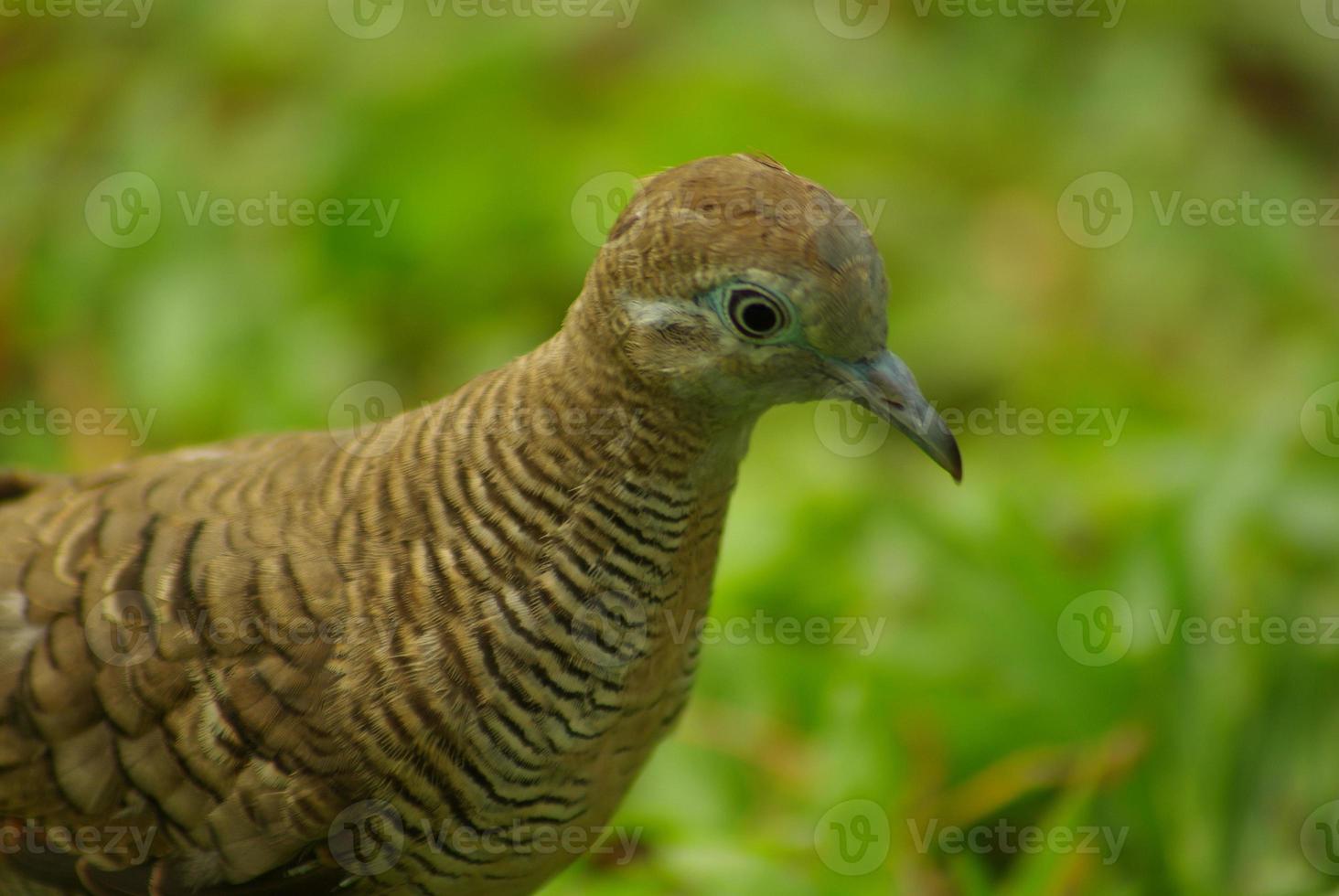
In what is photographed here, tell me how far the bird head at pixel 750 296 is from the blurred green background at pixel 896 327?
136cm

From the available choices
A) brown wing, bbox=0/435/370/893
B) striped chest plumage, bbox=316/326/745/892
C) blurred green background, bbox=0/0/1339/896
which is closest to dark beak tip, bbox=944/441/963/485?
striped chest plumage, bbox=316/326/745/892

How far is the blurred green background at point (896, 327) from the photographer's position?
333cm

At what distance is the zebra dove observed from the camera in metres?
2.14

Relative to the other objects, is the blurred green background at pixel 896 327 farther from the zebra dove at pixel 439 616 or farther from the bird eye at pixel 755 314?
the bird eye at pixel 755 314

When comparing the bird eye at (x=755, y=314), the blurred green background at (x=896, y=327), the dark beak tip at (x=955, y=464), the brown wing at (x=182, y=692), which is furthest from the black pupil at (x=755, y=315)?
the blurred green background at (x=896, y=327)

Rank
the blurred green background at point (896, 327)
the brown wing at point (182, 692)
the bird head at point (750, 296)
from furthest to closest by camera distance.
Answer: the blurred green background at point (896, 327) → the brown wing at point (182, 692) → the bird head at point (750, 296)

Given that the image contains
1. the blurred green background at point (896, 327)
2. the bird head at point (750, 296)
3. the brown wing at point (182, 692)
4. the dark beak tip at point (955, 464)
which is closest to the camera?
the bird head at point (750, 296)

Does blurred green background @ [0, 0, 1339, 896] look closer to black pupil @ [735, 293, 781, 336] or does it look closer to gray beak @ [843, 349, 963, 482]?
gray beak @ [843, 349, 963, 482]

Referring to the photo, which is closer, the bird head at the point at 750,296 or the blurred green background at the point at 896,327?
the bird head at the point at 750,296

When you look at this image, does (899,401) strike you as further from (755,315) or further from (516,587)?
(516,587)

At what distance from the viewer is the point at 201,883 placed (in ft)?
7.75

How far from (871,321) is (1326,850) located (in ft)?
6.30

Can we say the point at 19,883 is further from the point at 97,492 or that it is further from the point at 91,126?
the point at 91,126

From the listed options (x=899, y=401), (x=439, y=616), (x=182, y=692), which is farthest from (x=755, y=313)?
(x=182, y=692)
